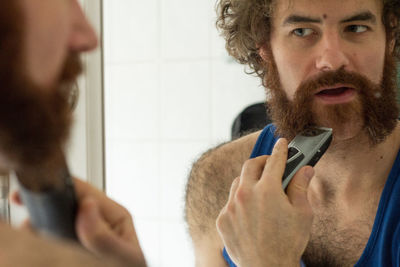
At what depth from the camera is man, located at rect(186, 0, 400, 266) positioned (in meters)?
0.37

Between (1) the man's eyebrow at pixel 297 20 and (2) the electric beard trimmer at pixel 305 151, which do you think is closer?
(2) the electric beard trimmer at pixel 305 151

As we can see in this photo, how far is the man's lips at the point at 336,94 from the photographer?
0.46m

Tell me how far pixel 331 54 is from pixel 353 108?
0.21ft

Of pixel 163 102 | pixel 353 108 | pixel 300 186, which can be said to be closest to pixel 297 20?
pixel 353 108

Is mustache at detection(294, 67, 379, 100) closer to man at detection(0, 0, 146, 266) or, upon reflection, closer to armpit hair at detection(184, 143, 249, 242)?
armpit hair at detection(184, 143, 249, 242)

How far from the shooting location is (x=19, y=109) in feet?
0.28

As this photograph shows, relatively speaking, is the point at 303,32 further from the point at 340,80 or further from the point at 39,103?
the point at 39,103

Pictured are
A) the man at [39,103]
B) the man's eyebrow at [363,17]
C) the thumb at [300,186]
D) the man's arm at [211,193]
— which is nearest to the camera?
the man at [39,103]

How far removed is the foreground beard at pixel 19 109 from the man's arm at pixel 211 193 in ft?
1.69

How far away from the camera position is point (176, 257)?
658 millimetres

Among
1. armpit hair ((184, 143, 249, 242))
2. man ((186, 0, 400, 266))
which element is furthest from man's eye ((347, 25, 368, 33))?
armpit hair ((184, 143, 249, 242))

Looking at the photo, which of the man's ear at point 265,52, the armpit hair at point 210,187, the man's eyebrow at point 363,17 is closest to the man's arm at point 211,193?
the armpit hair at point 210,187

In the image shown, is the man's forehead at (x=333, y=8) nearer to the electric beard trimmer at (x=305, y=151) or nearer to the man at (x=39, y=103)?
the electric beard trimmer at (x=305, y=151)

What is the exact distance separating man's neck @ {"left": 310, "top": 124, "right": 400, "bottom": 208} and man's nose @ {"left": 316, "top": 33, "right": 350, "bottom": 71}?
0.34 ft
